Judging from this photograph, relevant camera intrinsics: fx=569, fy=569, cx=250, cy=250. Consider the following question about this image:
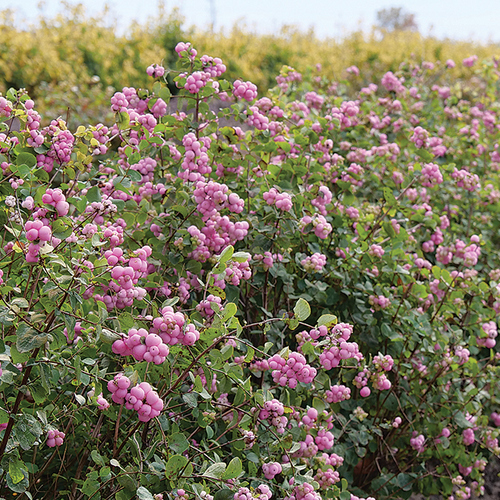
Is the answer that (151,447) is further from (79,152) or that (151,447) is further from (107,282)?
(79,152)

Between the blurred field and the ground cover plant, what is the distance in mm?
5069

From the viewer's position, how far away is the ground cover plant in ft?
4.96

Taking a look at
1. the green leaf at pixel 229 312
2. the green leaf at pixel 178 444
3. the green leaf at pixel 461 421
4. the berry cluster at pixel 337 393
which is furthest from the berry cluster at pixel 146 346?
the green leaf at pixel 461 421

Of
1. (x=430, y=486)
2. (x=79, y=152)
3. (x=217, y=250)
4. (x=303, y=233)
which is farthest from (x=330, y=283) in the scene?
(x=79, y=152)

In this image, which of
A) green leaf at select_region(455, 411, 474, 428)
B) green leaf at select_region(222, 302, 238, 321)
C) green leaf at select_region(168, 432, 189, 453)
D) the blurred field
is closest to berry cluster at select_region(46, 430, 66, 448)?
green leaf at select_region(168, 432, 189, 453)

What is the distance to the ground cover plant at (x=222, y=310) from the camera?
1.51m

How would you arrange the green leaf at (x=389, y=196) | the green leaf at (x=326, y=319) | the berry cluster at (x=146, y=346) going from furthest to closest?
1. the green leaf at (x=389, y=196)
2. the green leaf at (x=326, y=319)
3. the berry cluster at (x=146, y=346)

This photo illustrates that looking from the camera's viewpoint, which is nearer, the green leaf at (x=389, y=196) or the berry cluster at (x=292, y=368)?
the berry cluster at (x=292, y=368)

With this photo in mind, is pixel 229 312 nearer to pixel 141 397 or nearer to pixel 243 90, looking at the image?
pixel 141 397

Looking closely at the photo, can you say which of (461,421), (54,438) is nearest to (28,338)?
(54,438)

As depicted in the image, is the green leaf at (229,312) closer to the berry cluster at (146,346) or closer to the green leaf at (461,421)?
the berry cluster at (146,346)

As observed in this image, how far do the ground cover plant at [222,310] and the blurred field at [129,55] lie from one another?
16.6 feet

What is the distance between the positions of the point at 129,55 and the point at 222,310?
893 cm

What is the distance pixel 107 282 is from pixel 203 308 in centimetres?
36
